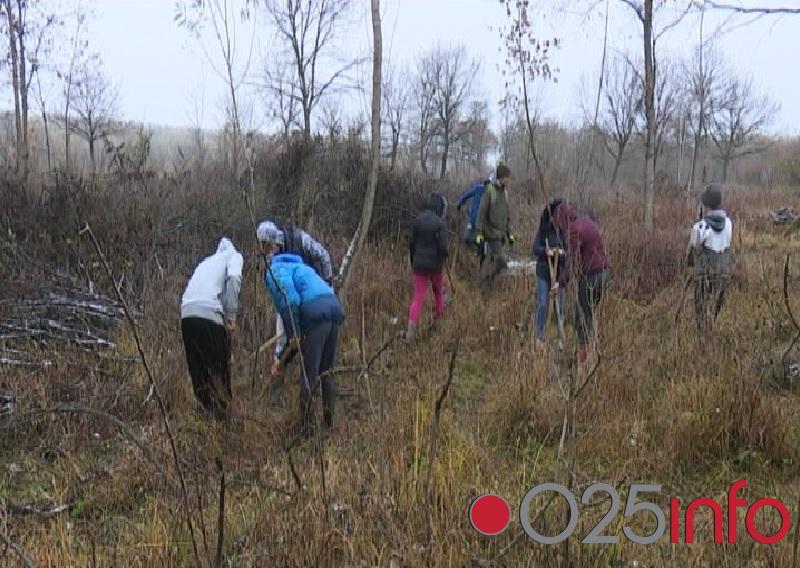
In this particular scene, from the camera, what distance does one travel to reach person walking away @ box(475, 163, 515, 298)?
7094 millimetres

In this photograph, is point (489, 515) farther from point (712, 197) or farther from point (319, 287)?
point (712, 197)

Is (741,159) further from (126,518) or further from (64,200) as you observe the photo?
(126,518)

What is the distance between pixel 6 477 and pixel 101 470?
763 mm

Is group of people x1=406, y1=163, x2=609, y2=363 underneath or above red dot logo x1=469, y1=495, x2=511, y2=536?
above

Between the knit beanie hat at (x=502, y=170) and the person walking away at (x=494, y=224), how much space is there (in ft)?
0.11

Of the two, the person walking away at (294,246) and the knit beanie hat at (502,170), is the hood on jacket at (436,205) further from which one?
the person walking away at (294,246)

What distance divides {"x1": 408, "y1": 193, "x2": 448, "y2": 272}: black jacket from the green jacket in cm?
114

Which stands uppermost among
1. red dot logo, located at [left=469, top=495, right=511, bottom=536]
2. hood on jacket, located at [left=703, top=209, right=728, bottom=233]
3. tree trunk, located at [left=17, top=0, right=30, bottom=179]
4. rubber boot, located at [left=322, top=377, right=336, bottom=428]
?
tree trunk, located at [left=17, top=0, right=30, bottom=179]

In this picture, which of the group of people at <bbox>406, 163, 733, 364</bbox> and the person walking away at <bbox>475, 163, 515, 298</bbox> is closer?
the group of people at <bbox>406, 163, 733, 364</bbox>

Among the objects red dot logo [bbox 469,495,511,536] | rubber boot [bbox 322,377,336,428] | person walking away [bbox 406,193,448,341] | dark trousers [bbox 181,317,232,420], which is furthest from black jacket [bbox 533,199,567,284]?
red dot logo [bbox 469,495,511,536]

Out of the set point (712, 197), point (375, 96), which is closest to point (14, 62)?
point (375, 96)

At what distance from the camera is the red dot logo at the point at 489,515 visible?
2.24 metres

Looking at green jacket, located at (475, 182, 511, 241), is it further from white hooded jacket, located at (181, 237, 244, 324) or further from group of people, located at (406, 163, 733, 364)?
white hooded jacket, located at (181, 237, 244, 324)

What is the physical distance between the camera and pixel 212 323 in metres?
4.17
